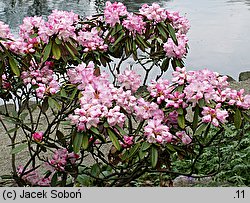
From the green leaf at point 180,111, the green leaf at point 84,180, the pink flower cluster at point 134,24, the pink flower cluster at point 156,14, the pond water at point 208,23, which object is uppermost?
the pink flower cluster at point 156,14

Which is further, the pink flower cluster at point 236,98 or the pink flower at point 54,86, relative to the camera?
the pink flower at point 54,86

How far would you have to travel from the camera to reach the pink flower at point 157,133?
63.7 inches

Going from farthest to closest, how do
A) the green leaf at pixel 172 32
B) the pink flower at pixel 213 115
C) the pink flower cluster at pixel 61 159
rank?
the green leaf at pixel 172 32
the pink flower cluster at pixel 61 159
the pink flower at pixel 213 115

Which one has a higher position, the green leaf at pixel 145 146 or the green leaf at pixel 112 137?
the green leaf at pixel 112 137

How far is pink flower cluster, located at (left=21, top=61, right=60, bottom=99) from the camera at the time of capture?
1.79m

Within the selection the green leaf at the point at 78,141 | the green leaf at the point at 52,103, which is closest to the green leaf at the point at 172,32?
the green leaf at the point at 52,103

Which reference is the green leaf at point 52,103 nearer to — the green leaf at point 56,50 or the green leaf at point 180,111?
the green leaf at point 56,50

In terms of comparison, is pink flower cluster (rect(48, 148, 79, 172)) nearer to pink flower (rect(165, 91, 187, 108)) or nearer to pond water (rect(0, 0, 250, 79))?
pink flower (rect(165, 91, 187, 108))

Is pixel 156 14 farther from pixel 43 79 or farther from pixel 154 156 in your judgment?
pixel 154 156

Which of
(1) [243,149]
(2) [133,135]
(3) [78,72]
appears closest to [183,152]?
(2) [133,135]

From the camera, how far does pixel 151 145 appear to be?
1.63 meters

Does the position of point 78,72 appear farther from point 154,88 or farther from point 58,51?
point 154,88

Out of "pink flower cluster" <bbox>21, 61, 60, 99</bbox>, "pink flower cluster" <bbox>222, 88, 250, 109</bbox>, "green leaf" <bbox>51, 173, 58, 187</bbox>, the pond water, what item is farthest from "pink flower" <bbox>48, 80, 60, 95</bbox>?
the pond water
